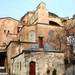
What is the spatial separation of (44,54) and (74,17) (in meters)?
29.3

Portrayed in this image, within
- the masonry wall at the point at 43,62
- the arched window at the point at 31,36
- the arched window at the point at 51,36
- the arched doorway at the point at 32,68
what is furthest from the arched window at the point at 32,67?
the arched window at the point at 51,36

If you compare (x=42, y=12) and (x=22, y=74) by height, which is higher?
(x=42, y=12)

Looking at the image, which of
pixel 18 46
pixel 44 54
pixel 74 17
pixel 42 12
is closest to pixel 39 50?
pixel 44 54

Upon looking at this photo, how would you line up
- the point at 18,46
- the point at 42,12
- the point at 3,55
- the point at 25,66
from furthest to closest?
the point at 42,12 < the point at 3,55 < the point at 18,46 < the point at 25,66

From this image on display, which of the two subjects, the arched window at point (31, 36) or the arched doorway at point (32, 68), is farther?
the arched window at point (31, 36)

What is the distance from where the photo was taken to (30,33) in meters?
38.6

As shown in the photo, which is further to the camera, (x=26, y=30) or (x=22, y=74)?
(x=26, y=30)

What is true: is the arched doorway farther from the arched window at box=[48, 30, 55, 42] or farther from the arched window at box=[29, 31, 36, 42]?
the arched window at box=[48, 30, 55, 42]

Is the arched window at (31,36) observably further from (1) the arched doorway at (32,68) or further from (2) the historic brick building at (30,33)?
(1) the arched doorway at (32,68)

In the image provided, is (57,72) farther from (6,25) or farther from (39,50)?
(6,25)

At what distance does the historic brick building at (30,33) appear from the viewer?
32688 mm

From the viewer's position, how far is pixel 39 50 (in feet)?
75.0

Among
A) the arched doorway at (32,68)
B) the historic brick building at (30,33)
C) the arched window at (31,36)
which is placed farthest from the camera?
the arched window at (31,36)

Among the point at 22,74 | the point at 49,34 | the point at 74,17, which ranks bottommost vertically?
the point at 22,74
